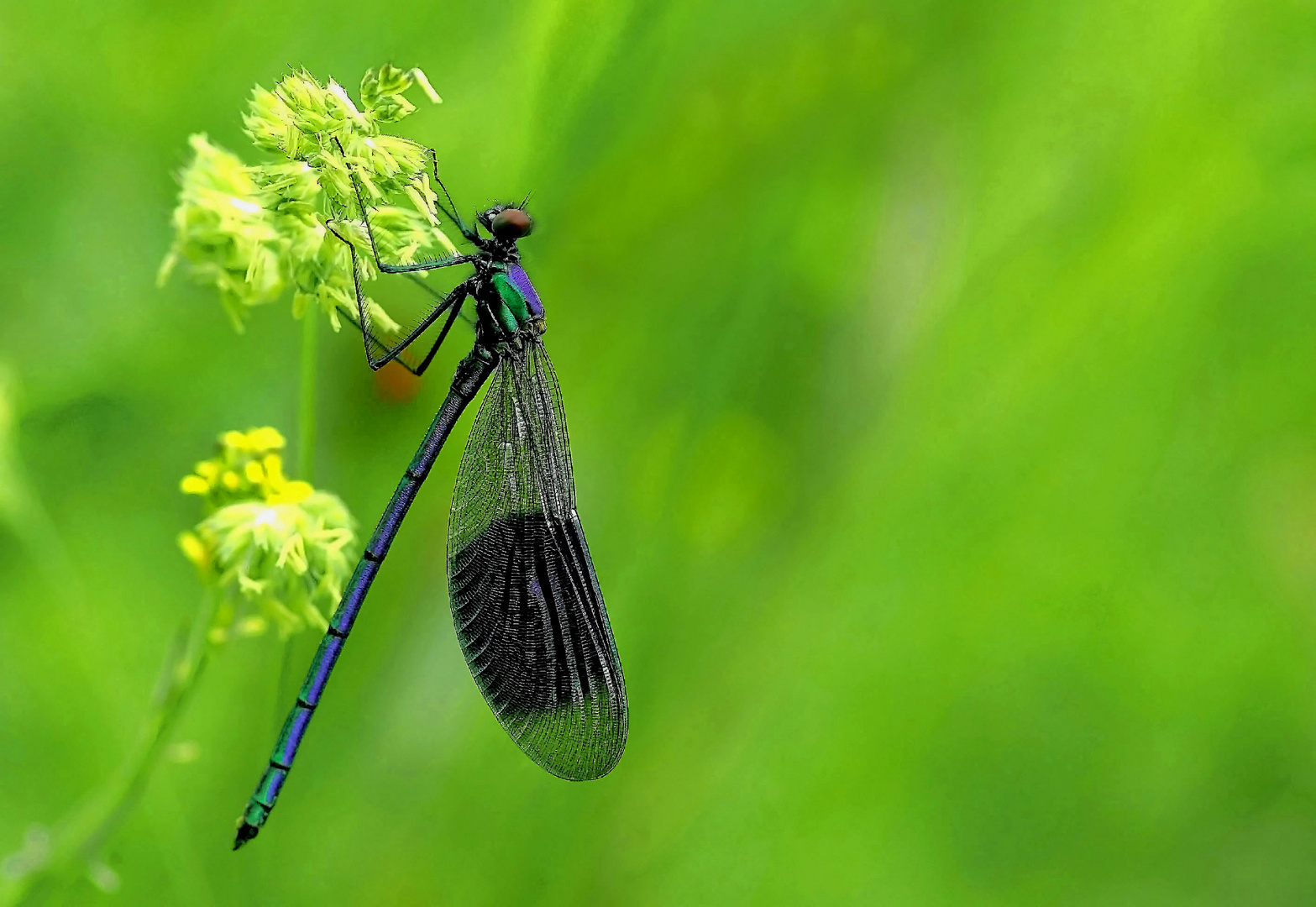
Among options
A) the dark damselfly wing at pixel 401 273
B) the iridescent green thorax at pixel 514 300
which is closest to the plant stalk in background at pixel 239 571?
the dark damselfly wing at pixel 401 273

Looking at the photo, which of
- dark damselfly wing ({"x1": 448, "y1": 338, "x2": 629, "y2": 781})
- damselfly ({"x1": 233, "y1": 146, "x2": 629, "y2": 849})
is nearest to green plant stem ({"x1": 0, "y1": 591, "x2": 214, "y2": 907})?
damselfly ({"x1": 233, "y1": 146, "x2": 629, "y2": 849})

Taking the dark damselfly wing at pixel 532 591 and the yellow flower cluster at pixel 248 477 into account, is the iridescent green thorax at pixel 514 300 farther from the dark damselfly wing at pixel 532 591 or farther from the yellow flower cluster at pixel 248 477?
the yellow flower cluster at pixel 248 477

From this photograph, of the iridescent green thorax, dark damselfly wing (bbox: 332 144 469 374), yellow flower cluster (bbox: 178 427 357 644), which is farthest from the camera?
the iridescent green thorax

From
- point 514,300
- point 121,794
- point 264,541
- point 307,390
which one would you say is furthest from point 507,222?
point 121,794

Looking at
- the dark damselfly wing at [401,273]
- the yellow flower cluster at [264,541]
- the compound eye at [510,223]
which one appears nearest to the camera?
the dark damselfly wing at [401,273]

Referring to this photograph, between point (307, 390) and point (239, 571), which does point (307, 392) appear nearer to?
point (307, 390)

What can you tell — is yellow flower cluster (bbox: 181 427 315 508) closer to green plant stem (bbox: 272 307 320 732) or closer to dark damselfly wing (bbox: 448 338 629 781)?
green plant stem (bbox: 272 307 320 732)
